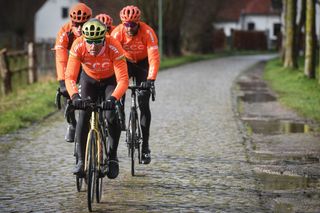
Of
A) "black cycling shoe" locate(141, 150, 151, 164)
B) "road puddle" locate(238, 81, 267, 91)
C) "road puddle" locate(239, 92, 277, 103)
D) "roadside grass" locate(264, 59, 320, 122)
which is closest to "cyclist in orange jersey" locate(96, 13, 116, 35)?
"black cycling shoe" locate(141, 150, 151, 164)

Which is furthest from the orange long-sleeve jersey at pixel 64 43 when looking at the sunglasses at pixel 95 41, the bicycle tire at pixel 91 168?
the bicycle tire at pixel 91 168

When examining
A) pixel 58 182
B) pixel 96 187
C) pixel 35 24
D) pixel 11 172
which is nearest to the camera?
pixel 96 187

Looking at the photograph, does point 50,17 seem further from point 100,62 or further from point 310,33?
point 100,62

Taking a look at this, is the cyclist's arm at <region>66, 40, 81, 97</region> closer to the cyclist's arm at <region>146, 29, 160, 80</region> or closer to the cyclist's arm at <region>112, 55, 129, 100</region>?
the cyclist's arm at <region>112, 55, 129, 100</region>

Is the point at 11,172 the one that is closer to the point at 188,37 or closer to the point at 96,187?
the point at 96,187

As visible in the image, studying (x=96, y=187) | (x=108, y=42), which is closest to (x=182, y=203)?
(x=96, y=187)

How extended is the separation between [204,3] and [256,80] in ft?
114

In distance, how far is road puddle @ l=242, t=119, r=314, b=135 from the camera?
1498 cm

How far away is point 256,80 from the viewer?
3109 cm

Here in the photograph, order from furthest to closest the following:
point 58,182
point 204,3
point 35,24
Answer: point 35,24 < point 204,3 < point 58,182

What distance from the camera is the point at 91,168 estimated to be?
8117 millimetres

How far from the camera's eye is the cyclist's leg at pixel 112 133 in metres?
9.02

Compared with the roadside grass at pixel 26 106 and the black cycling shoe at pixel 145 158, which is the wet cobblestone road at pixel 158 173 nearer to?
the black cycling shoe at pixel 145 158

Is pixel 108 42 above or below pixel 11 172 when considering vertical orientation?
above
